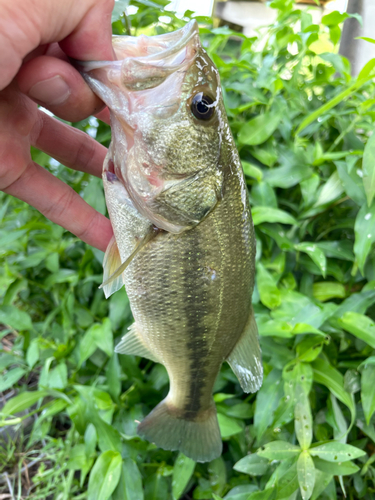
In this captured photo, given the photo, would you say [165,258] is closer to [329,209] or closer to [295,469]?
[295,469]

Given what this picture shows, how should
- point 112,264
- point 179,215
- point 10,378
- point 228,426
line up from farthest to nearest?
point 10,378 < point 228,426 < point 112,264 < point 179,215

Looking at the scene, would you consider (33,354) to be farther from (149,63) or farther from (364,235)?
(364,235)

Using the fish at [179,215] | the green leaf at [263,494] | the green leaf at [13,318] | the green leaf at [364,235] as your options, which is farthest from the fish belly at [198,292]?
the green leaf at [13,318]

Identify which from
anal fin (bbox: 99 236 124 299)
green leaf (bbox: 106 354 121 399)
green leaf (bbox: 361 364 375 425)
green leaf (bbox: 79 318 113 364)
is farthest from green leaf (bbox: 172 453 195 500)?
anal fin (bbox: 99 236 124 299)

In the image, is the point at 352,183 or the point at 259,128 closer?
the point at 352,183

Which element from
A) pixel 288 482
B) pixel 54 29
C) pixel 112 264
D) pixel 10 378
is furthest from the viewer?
pixel 10 378

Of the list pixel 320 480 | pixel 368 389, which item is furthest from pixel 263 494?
pixel 368 389
